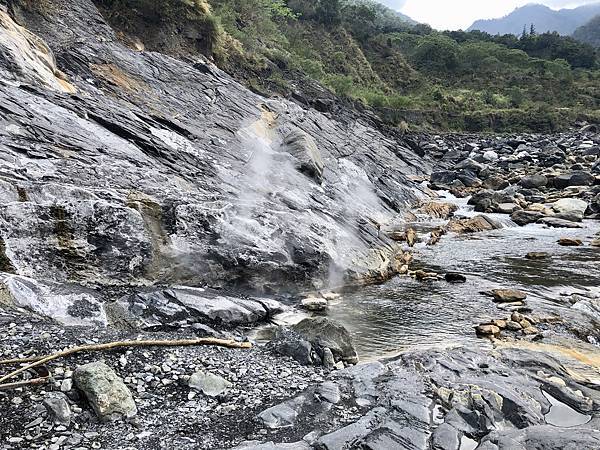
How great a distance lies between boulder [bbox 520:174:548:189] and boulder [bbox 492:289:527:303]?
16.1 meters

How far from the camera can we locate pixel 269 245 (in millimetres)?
10633

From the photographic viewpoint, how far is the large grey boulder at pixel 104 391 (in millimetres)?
5039

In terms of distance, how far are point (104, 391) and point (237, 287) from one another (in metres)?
4.76

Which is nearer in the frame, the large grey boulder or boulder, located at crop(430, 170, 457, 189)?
the large grey boulder

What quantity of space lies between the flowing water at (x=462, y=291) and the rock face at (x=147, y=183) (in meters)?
1.34

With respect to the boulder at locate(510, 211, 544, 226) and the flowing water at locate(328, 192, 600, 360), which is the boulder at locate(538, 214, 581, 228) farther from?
the flowing water at locate(328, 192, 600, 360)

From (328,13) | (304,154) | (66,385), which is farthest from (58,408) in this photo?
(328,13)

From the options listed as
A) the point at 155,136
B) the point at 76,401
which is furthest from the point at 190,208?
the point at 76,401

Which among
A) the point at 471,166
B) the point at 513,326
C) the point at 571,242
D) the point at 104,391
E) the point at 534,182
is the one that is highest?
the point at 534,182

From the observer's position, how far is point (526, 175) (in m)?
27.9

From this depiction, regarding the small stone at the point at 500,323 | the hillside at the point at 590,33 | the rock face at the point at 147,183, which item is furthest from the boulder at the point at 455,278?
the hillside at the point at 590,33

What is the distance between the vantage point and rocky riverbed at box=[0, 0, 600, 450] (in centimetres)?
518

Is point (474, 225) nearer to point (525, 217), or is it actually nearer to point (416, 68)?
point (525, 217)

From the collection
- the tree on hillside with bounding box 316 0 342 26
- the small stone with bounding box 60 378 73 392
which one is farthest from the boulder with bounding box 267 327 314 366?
the tree on hillside with bounding box 316 0 342 26
